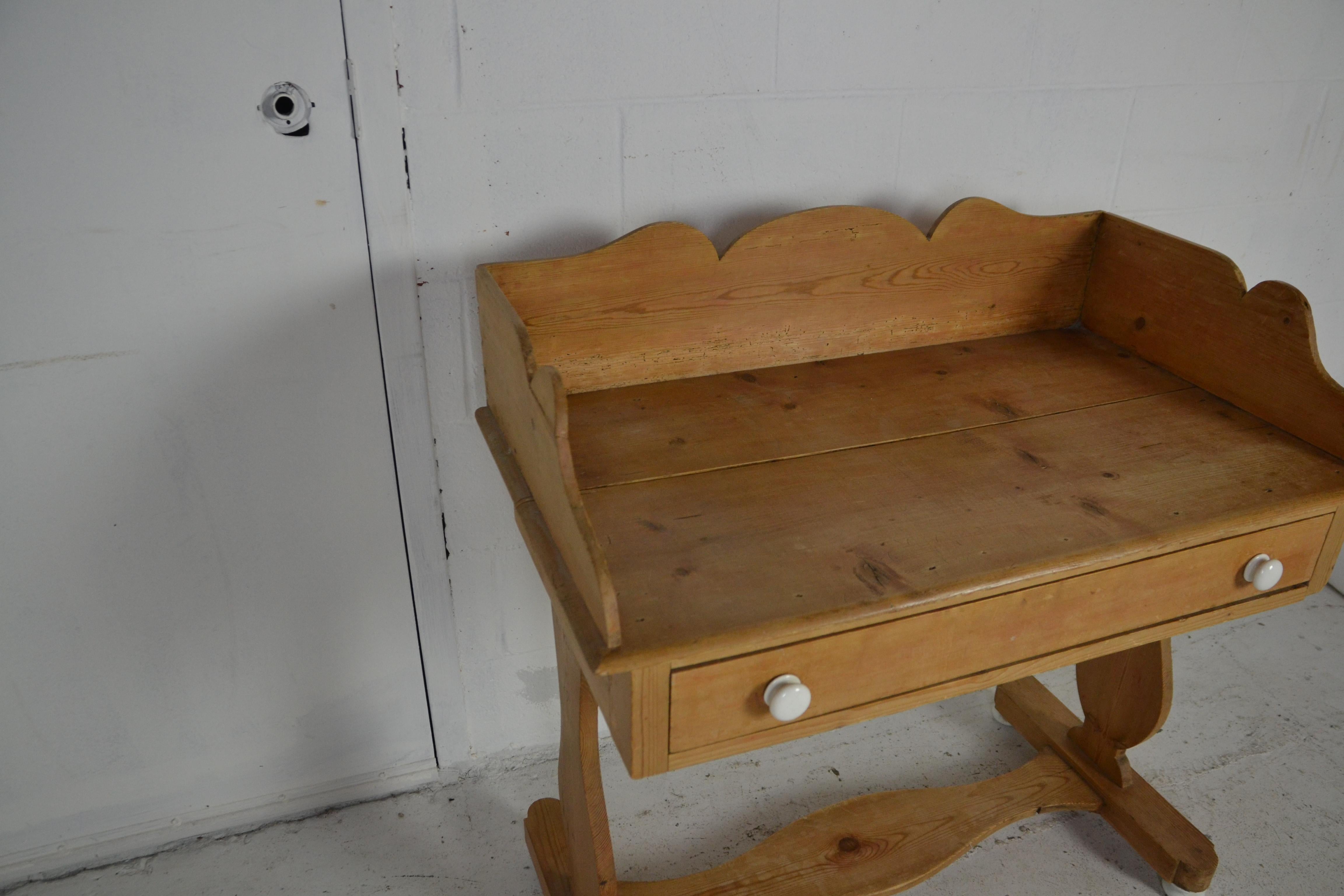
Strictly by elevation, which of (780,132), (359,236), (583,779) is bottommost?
(583,779)

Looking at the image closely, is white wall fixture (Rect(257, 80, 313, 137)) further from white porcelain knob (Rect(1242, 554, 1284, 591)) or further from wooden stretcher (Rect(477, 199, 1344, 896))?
white porcelain knob (Rect(1242, 554, 1284, 591))

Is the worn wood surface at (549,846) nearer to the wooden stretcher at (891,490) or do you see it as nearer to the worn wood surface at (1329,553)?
the wooden stretcher at (891,490)

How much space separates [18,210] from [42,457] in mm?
354

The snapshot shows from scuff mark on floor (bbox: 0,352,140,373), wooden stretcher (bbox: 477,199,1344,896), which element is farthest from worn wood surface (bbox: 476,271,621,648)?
scuff mark on floor (bbox: 0,352,140,373)

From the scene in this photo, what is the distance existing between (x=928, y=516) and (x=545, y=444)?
0.47 meters

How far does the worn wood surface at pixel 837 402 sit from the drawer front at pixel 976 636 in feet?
1.00

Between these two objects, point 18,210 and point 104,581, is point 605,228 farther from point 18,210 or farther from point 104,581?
point 104,581

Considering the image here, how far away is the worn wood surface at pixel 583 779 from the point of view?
1.30 meters

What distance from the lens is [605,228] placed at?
143 centimetres

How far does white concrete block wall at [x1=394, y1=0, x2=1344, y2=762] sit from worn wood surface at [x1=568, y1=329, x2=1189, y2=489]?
0.81 ft

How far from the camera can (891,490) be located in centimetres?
119

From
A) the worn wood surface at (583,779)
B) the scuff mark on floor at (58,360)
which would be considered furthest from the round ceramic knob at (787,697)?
the scuff mark on floor at (58,360)

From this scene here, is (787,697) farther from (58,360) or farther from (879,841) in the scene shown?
(58,360)

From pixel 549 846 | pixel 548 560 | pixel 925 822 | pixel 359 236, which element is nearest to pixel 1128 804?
pixel 925 822
